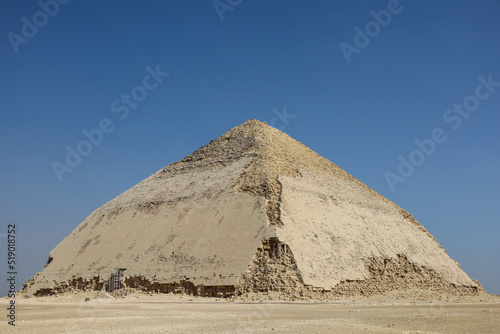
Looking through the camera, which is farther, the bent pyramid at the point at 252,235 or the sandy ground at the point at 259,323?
the bent pyramid at the point at 252,235

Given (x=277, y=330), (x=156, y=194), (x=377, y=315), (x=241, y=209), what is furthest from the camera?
(x=156, y=194)

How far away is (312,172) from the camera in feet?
115

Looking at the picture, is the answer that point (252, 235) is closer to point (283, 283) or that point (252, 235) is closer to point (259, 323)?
point (283, 283)

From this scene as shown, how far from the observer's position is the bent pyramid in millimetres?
24938

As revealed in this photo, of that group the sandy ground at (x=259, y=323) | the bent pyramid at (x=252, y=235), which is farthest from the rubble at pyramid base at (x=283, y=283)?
the sandy ground at (x=259, y=323)

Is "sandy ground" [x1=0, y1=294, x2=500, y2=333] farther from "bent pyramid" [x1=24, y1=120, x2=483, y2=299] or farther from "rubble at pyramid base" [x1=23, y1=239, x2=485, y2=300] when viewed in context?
"bent pyramid" [x1=24, y1=120, x2=483, y2=299]

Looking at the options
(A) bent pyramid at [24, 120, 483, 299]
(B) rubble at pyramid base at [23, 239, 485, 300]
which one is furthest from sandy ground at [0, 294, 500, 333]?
(A) bent pyramid at [24, 120, 483, 299]

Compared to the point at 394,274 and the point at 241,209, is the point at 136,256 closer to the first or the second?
the point at 241,209

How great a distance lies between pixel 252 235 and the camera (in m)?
25.8

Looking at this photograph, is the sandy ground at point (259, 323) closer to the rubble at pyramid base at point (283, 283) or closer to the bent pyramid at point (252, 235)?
the rubble at pyramid base at point (283, 283)

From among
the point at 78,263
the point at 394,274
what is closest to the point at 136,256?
the point at 78,263

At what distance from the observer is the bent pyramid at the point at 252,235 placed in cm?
2494

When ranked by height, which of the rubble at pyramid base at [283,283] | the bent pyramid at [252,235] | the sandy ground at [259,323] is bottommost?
the sandy ground at [259,323]

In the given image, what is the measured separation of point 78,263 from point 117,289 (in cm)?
556
